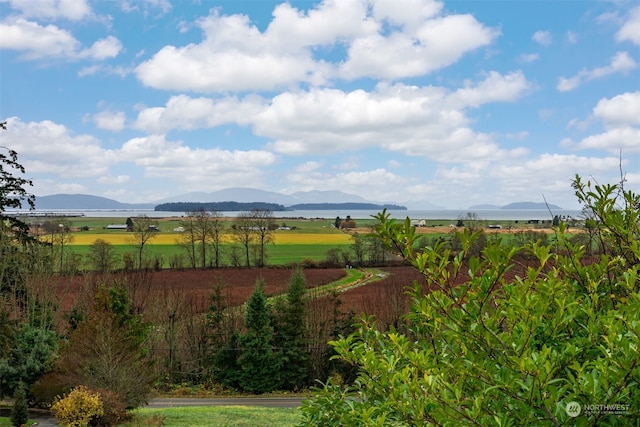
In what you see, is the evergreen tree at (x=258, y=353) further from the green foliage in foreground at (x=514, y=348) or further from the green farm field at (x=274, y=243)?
the green farm field at (x=274, y=243)

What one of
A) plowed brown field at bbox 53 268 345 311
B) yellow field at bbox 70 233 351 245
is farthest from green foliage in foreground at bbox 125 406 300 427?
yellow field at bbox 70 233 351 245

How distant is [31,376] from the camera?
83.9 feet

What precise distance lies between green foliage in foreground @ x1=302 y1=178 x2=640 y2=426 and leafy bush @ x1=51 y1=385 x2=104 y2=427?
731 inches

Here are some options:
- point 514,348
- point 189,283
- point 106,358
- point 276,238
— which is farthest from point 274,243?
point 514,348

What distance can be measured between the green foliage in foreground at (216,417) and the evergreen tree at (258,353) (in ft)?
31.5

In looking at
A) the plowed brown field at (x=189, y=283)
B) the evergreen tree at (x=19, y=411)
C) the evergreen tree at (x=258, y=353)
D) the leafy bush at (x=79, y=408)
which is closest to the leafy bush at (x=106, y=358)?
the leafy bush at (x=79, y=408)

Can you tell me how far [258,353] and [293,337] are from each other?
2850 millimetres

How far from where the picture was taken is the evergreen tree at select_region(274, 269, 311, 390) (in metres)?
37.6

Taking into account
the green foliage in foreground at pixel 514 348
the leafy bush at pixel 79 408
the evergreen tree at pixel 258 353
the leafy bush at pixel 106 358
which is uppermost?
the green foliage in foreground at pixel 514 348

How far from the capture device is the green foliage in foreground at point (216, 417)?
22.0 m

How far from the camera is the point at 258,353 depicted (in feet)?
122

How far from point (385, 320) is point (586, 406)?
3813 cm

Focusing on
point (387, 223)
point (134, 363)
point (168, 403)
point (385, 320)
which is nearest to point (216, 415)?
point (134, 363)

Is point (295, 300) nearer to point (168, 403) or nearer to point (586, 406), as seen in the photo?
point (168, 403)
